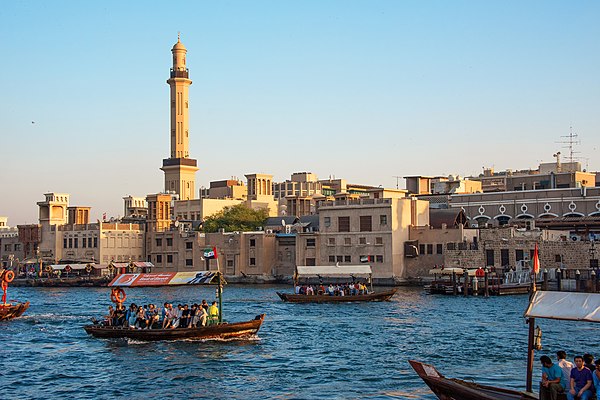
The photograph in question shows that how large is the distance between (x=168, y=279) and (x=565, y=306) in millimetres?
28280

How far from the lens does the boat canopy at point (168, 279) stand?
46812mm

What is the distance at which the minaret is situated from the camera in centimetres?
14675

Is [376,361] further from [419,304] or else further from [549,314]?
[419,304]

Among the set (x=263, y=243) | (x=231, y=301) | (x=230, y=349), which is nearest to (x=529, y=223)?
(x=263, y=243)

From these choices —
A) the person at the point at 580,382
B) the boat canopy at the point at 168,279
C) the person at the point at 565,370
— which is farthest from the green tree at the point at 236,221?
the person at the point at 580,382

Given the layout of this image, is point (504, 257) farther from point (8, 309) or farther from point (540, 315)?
point (540, 315)

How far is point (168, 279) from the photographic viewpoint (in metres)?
47.7

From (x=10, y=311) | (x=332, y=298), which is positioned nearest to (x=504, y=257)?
(x=332, y=298)

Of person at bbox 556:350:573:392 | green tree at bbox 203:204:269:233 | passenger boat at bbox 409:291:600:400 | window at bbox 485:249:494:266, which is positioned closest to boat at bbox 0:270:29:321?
passenger boat at bbox 409:291:600:400

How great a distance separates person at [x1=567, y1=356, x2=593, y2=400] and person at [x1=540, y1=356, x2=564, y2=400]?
0.52 meters

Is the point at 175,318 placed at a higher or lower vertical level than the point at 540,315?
lower

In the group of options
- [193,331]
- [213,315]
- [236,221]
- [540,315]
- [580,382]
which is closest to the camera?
[580,382]

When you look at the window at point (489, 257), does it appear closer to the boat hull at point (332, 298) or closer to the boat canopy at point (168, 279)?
the boat hull at point (332, 298)

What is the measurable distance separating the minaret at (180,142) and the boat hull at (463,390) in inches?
4845
